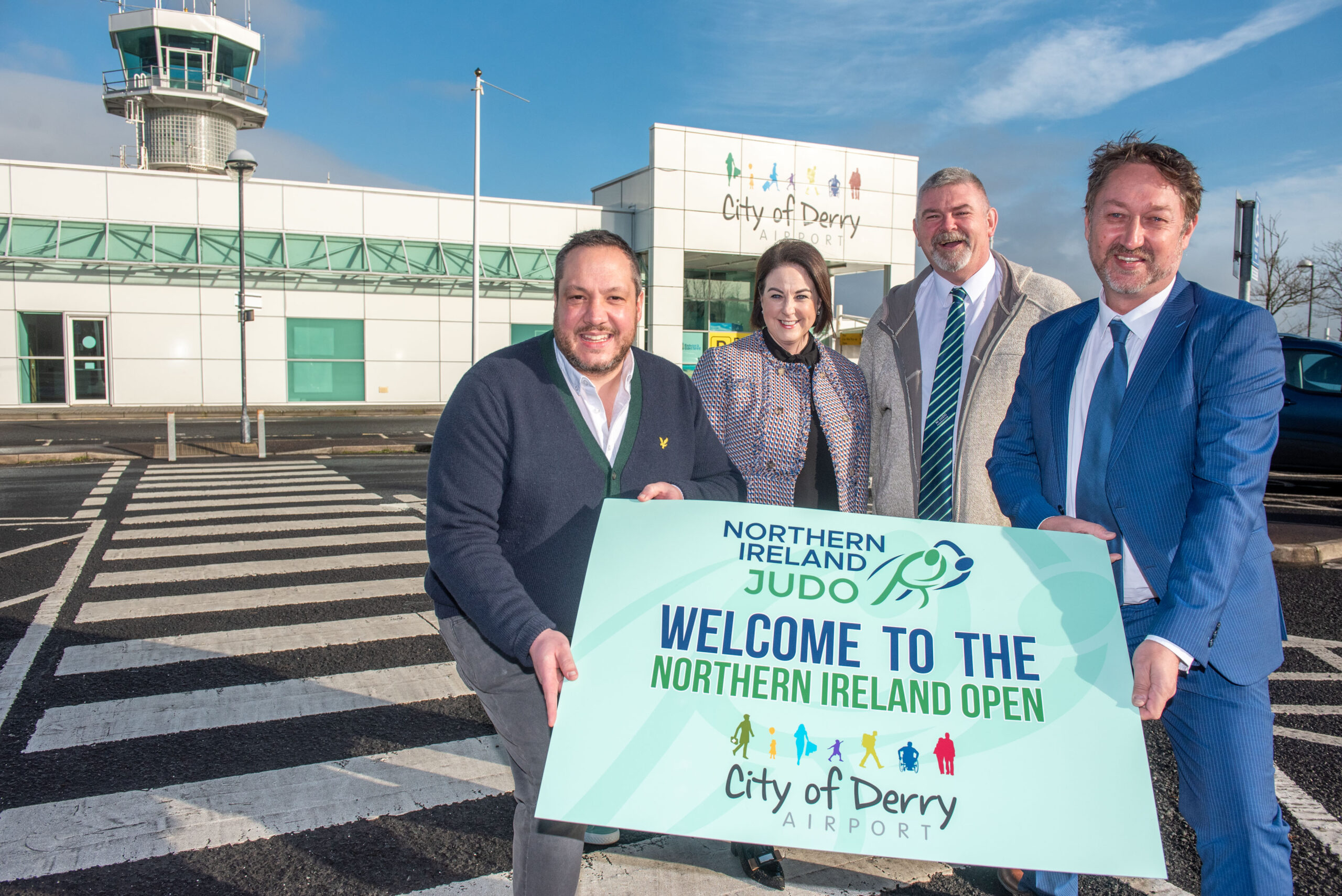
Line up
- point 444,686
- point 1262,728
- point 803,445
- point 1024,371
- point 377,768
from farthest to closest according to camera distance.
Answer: point 444,686, point 377,768, point 803,445, point 1024,371, point 1262,728

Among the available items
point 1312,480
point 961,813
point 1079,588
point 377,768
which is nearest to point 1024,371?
point 1079,588

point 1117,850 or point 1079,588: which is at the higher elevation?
point 1079,588

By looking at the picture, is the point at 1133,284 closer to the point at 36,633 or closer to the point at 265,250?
the point at 36,633

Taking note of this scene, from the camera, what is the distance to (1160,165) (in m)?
2.25

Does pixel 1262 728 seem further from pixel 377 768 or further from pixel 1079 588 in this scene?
pixel 377 768

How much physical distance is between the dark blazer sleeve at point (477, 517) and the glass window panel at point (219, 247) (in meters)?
27.0

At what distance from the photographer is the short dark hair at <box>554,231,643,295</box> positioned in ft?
7.80

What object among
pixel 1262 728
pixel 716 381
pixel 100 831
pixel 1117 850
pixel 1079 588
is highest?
pixel 716 381

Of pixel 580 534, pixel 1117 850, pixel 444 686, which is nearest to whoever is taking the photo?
pixel 1117 850

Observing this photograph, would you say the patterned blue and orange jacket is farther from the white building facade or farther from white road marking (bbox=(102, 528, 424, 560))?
the white building facade

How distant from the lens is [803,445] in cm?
328

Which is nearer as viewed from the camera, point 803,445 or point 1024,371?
point 1024,371

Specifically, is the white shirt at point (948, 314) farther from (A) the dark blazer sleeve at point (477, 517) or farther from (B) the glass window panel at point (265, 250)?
(B) the glass window panel at point (265, 250)

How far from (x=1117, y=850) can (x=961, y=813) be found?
32cm
